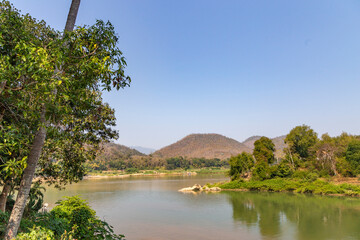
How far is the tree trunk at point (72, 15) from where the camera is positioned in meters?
5.88

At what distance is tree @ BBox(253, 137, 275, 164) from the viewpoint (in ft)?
131

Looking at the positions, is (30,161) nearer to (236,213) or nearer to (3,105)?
(3,105)

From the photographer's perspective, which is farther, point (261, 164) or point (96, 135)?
point (261, 164)

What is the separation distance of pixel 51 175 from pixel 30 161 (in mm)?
5746

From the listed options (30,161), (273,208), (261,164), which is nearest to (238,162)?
(261,164)

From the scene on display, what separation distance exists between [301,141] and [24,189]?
43.4 m

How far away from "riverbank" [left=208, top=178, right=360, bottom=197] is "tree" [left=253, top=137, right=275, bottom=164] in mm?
4342

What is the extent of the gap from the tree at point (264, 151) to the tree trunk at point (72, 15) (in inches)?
1501

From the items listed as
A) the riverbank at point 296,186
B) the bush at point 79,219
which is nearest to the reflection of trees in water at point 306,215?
the riverbank at point 296,186

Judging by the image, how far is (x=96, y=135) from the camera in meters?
9.20

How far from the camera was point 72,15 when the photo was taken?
19.5 ft

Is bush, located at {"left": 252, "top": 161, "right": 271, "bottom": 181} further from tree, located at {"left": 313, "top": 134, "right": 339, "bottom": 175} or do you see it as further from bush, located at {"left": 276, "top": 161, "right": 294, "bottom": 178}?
tree, located at {"left": 313, "top": 134, "right": 339, "bottom": 175}

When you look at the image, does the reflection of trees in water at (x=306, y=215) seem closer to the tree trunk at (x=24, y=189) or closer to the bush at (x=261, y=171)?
the bush at (x=261, y=171)

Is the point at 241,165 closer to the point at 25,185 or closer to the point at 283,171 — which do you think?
the point at 283,171
